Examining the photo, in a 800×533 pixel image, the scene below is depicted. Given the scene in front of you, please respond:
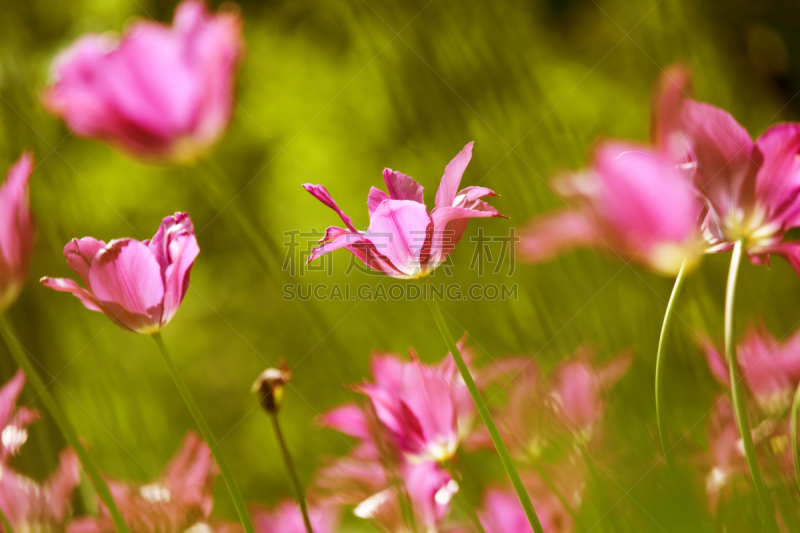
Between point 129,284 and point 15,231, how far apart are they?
0.23 ft

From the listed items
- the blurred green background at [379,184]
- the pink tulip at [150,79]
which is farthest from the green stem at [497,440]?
the pink tulip at [150,79]

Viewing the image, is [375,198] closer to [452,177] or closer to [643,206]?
[452,177]

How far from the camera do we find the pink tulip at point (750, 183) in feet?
0.87

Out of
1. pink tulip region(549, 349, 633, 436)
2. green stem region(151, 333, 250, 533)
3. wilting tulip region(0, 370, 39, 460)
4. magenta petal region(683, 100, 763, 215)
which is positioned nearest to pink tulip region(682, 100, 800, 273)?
magenta petal region(683, 100, 763, 215)

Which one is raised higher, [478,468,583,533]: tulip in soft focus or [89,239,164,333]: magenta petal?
[89,239,164,333]: magenta petal

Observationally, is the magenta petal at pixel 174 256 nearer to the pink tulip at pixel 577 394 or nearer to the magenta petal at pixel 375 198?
the magenta petal at pixel 375 198

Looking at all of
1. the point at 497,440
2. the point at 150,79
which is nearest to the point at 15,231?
the point at 150,79

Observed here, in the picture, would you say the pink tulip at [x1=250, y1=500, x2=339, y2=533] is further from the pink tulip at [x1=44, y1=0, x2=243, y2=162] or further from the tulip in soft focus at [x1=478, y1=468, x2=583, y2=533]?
the pink tulip at [x1=44, y1=0, x2=243, y2=162]

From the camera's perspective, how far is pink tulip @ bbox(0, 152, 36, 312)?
1.05ft

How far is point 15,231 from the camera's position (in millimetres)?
324

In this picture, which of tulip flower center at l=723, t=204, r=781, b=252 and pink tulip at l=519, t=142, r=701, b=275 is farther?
tulip flower center at l=723, t=204, r=781, b=252

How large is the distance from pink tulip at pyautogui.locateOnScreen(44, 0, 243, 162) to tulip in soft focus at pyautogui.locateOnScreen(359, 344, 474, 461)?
0.21 m

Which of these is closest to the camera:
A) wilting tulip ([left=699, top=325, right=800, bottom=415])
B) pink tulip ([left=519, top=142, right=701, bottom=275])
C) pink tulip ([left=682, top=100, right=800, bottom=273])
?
pink tulip ([left=519, top=142, right=701, bottom=275])

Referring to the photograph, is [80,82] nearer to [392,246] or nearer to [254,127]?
[392,246]
